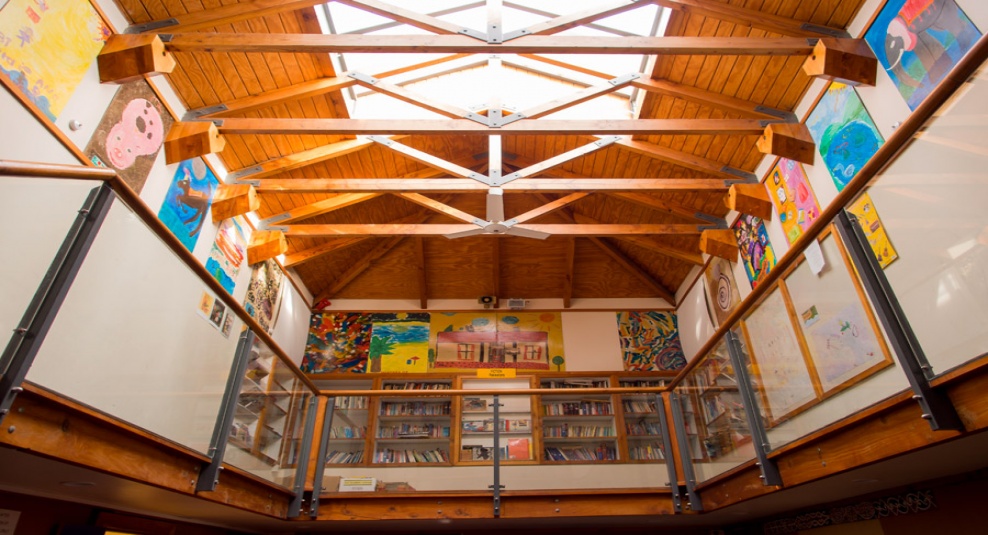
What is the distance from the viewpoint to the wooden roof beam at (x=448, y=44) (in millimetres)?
4418

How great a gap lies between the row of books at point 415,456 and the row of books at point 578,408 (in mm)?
1021

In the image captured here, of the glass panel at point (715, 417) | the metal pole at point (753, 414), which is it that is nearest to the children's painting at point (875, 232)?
the metal pole at point (753, 414)

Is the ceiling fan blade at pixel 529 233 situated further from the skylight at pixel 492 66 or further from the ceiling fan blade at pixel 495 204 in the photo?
the skylight at pixel 492 66

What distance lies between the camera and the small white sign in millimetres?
3393

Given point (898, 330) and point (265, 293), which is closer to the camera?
point (898, 330)

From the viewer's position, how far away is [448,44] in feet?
14.7

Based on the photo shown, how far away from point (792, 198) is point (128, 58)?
5.92 m

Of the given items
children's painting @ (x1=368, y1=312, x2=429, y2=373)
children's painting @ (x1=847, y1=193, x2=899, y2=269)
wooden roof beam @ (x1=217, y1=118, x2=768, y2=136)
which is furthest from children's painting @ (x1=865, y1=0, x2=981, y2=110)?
children's painting @ (x1=368, y1=312, x2=429, y2=373)

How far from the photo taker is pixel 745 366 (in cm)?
369

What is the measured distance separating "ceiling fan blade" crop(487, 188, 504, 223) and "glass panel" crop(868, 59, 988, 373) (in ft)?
13.9

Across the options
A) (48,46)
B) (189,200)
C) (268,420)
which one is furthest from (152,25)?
(268,420)

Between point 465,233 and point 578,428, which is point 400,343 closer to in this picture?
point 465,233

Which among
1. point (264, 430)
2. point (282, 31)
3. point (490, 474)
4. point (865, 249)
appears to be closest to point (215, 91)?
point (282, 31)

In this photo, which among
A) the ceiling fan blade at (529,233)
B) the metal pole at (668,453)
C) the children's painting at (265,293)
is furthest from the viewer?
the children's painting at (265,293)
